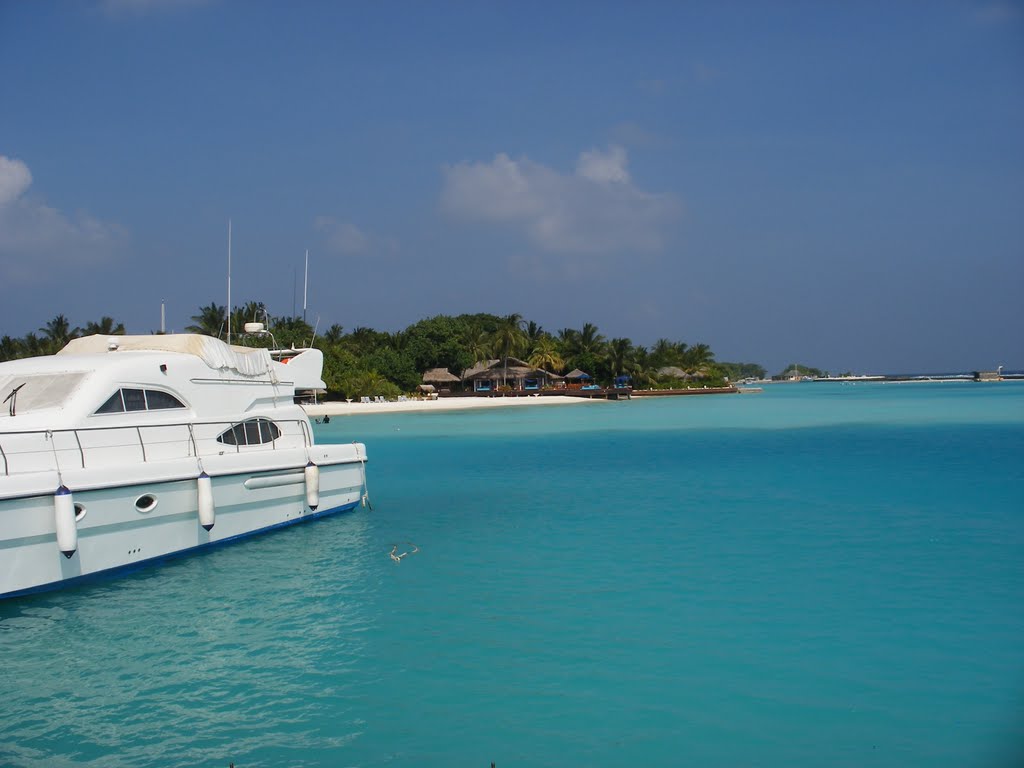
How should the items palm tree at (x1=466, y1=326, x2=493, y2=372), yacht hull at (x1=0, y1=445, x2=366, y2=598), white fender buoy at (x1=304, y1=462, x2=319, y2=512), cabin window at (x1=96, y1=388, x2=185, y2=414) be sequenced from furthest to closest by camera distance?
palm tree at (x1=466, y1=326, x2=493, y2=372)
white fender buoy at (x1=304, y1=462, x2=319, y2=512)
cabin window at (x1=96, y1=388, x2=185, y2=414)
yacht hull at (x1=0, y1=445, x2=366, y2=598)

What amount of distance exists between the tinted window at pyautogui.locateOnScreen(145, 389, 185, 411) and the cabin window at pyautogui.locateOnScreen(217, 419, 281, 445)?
0.89 m

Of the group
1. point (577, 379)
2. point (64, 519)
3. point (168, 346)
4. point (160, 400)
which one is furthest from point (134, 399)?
point (577, 379)

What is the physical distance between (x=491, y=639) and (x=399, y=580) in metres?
2.92

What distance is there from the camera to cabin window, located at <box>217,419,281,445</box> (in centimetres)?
1334

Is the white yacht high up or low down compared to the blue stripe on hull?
up

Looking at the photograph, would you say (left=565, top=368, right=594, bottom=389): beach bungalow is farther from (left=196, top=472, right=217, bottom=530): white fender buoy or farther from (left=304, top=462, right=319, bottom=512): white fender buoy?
(left=196, top=472, right=217, bottom=530): white fender buoy

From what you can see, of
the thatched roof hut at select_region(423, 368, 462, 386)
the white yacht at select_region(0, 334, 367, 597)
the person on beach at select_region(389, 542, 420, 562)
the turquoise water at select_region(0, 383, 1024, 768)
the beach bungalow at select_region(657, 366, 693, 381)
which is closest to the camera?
the turquoise water at select_region(0, 383, 1024, 768)

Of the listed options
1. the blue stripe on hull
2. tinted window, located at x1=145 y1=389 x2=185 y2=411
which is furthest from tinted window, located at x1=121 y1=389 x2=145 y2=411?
the blue stripe on hull

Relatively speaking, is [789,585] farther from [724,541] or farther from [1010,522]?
[1010,522]

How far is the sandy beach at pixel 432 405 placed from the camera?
57.8m

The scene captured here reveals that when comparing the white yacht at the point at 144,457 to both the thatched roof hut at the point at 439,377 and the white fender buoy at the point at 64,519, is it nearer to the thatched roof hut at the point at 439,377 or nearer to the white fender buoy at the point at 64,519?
the white fender buoy at the point at 64,519

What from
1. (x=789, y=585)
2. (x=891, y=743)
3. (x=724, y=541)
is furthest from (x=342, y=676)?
(x=724, y=541)

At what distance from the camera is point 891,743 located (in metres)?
6.46

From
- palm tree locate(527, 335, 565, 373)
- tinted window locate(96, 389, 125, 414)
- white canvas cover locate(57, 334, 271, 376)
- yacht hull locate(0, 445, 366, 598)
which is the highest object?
palm tree locate(527, 335, 565, 373)
